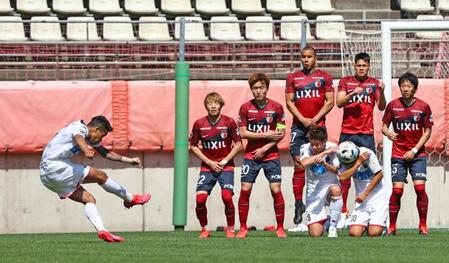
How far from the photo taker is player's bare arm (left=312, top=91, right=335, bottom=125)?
16.8 meters

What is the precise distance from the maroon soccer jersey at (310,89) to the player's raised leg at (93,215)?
3.09m

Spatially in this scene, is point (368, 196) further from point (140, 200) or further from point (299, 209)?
point (140, 200)

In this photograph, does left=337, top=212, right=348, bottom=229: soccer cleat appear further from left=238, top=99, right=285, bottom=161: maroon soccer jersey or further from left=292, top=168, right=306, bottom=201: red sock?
left=238, top=99, right=285, bottom=161: maroon soccer jersey

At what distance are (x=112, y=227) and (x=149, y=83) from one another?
221 centimetres

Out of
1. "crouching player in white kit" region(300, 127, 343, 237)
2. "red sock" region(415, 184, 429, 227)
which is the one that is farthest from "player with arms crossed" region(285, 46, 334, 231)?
"red sock" region(415, 184, 429, 227)

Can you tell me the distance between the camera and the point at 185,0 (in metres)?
25.2

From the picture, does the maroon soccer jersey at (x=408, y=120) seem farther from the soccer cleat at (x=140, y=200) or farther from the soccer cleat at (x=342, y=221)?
the soccer cleat at (x=140, y=200)

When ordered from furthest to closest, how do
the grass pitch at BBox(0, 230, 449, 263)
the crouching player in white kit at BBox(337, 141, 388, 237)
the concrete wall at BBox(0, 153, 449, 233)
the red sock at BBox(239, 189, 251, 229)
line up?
the concrete wall at BBox(0, 153, 449, 233)
the red sock at BBox(239, 189, 251, 229)
the crouching player in white kit at BBox(337, 141, 388, 237)
the grass pitch at BBox(0, 230, 449, 263)

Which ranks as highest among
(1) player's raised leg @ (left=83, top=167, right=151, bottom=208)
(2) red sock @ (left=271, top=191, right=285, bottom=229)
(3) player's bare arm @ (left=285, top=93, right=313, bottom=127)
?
(3) player's bare arm @ (left=285, top=93, right=313, bottom=127)

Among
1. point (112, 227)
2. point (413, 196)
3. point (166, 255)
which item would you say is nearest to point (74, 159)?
point (112, 227)

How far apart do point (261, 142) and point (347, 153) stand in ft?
4.29

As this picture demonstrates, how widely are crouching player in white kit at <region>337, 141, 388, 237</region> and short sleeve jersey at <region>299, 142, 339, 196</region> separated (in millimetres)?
136

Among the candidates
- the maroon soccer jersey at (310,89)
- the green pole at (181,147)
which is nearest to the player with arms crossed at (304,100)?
the maroon soccer jersey at (310,89)

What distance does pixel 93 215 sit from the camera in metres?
14.9
